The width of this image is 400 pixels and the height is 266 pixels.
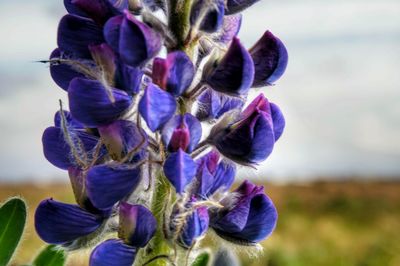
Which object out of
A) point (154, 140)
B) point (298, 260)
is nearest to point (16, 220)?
point (154, 140)

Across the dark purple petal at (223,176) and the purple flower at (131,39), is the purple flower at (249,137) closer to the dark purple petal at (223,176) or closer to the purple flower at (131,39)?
the dark purple petal at (223,176)

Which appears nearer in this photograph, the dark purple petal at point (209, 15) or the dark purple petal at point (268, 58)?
the dark purple petal at point (209, 15)

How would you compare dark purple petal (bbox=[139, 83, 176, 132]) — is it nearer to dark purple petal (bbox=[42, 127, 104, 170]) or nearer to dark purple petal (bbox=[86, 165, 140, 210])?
dark purple petal (bbox=[86, 165, 140, 210])

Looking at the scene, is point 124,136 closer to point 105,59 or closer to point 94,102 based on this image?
point 94,102

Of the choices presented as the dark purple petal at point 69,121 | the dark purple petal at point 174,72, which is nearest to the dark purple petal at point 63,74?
the dark purple petal at point 69,121

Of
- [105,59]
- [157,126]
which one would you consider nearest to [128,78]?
[105,59]

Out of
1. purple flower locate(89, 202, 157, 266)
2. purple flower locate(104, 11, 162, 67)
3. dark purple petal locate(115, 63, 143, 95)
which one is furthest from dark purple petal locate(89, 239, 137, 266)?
purple flower locate(104, 11, 162, 67)
